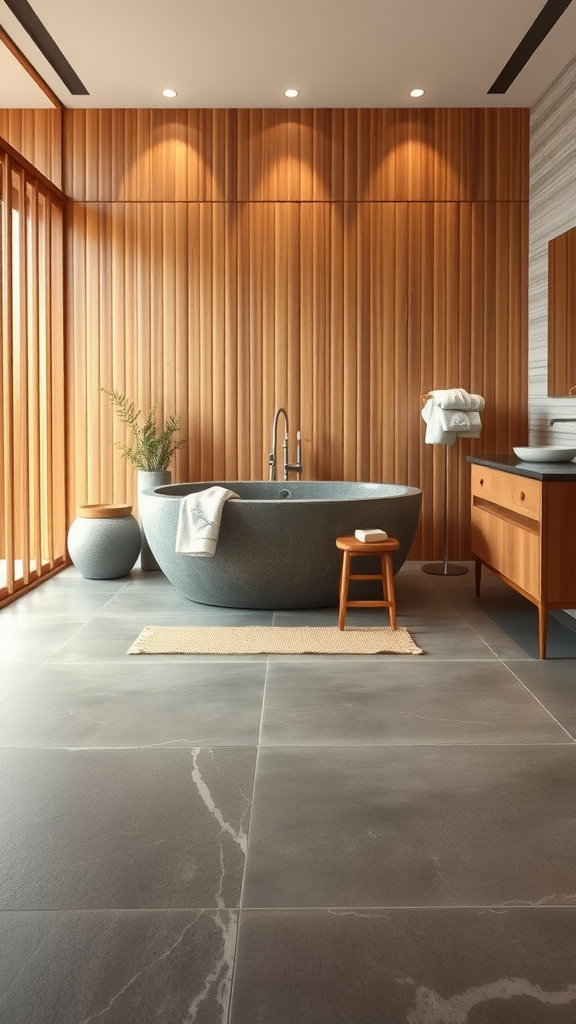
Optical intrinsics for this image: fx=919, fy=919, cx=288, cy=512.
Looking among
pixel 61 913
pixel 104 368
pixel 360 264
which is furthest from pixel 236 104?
pixel 61 913

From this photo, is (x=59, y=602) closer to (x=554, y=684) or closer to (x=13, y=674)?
(x=13, y=674)

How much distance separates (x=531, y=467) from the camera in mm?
3984

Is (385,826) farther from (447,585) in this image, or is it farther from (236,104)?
(236,104)

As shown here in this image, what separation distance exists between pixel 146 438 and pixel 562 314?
8.36ft

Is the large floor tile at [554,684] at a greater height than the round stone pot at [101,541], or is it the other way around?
the round stone pot at [101,541]

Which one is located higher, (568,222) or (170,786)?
(568,222)

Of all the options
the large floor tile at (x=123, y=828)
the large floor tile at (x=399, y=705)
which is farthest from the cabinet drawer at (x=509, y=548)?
the large floor tile at (x=123, y=828)

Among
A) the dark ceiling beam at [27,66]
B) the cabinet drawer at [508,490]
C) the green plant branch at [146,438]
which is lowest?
the cabinet drawer at [508,490]

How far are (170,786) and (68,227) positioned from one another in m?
4.53

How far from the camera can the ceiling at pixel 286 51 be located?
175 inches

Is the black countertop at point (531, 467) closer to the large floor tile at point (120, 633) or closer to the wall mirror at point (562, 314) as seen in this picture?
the wall mirror at point (562, 314)

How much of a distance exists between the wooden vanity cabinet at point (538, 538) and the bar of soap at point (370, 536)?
58 centimetres

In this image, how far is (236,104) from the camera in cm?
576

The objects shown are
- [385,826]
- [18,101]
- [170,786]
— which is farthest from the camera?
[18,101]
